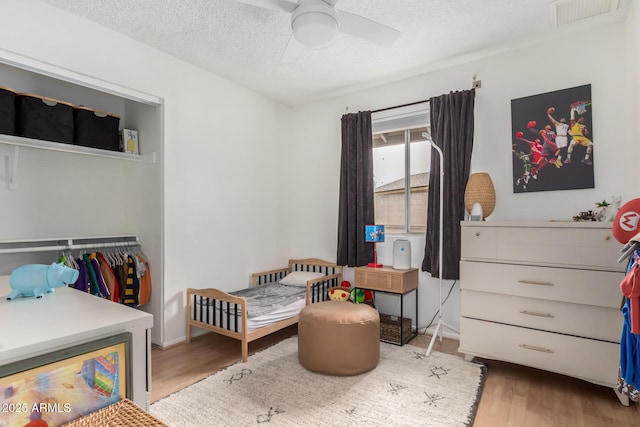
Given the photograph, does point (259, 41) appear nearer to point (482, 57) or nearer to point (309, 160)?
point (309, 160)

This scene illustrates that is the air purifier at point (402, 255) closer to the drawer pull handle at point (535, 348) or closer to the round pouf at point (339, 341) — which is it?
the round pouf at point (339, 341)

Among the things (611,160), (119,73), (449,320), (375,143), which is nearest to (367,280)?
(449,320)

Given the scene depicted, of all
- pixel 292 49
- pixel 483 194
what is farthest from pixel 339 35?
pixel 483 194

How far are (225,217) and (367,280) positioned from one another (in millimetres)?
1610

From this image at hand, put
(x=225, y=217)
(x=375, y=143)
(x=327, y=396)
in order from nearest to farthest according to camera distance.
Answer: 1. (x=327, y=396)
2. (x=225, y=217)
3. (x=375, y=143)

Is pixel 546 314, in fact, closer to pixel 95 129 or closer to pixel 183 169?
pixel 183 169

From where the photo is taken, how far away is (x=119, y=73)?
2.74 metres

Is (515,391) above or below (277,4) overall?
below

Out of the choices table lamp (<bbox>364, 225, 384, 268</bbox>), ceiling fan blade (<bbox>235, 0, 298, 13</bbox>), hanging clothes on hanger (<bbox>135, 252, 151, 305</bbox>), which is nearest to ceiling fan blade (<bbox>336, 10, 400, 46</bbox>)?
ceiling fan blade (<bbox>235, 0, 298, 13</bbox>)

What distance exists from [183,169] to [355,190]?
1.76 metres

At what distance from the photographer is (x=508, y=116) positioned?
9.71 ft

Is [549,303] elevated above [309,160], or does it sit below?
below

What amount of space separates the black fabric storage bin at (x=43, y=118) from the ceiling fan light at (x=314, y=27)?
202cm

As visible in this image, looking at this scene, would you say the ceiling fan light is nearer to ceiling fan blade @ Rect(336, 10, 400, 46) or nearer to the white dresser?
ceiling fan blade @ Rect(336, 10, 400, 46)
